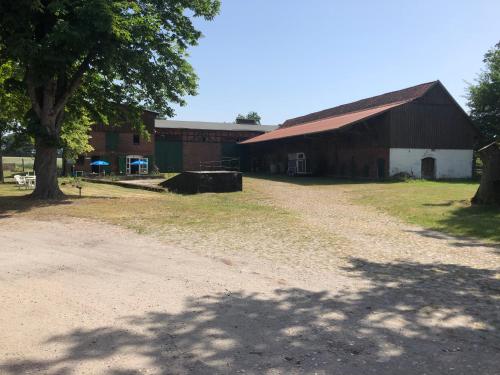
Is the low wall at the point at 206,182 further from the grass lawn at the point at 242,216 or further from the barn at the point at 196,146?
the barn at the point at 196,146

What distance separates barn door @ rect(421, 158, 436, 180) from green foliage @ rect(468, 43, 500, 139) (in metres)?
7.93

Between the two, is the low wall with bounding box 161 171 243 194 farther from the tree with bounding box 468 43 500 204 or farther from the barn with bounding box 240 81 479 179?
the tree with bounding box 468 43 500 204

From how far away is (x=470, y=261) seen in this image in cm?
848

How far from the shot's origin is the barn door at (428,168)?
36406 mm

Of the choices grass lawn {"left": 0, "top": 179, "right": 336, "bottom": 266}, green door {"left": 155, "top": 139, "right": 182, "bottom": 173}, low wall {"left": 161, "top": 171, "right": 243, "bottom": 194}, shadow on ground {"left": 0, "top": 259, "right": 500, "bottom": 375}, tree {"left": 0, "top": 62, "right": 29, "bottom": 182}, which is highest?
tree {"left": 0, "top": 62, "right": 29, "bottom": 182}

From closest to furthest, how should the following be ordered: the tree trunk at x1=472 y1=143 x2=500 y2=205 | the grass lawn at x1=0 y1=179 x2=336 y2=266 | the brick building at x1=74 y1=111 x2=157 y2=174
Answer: the grass lawn at x1=0 y1=179 x2=336 y2=266, the tree trunk at x1=472 y1=143 x2=500 y2=205, the brick building at x1=74 y1=111 x2=157 y2=174

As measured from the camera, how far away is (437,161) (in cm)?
3681

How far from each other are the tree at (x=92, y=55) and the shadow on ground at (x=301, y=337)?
12.0m

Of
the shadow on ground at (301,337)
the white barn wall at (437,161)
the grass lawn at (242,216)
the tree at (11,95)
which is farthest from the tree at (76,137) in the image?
the shadow on ground at (301,337)

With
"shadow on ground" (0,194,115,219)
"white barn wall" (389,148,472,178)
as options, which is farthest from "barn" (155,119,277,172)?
"shadow on ground" (0,194,115,219)

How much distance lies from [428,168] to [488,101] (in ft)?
35.2

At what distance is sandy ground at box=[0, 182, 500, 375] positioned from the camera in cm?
393

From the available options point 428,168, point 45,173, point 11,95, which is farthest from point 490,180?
point 11,95

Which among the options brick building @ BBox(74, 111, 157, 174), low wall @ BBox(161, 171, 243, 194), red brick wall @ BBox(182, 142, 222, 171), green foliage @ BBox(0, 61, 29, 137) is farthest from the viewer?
red brick wall @ BBox(182, 142, 222, 171)
